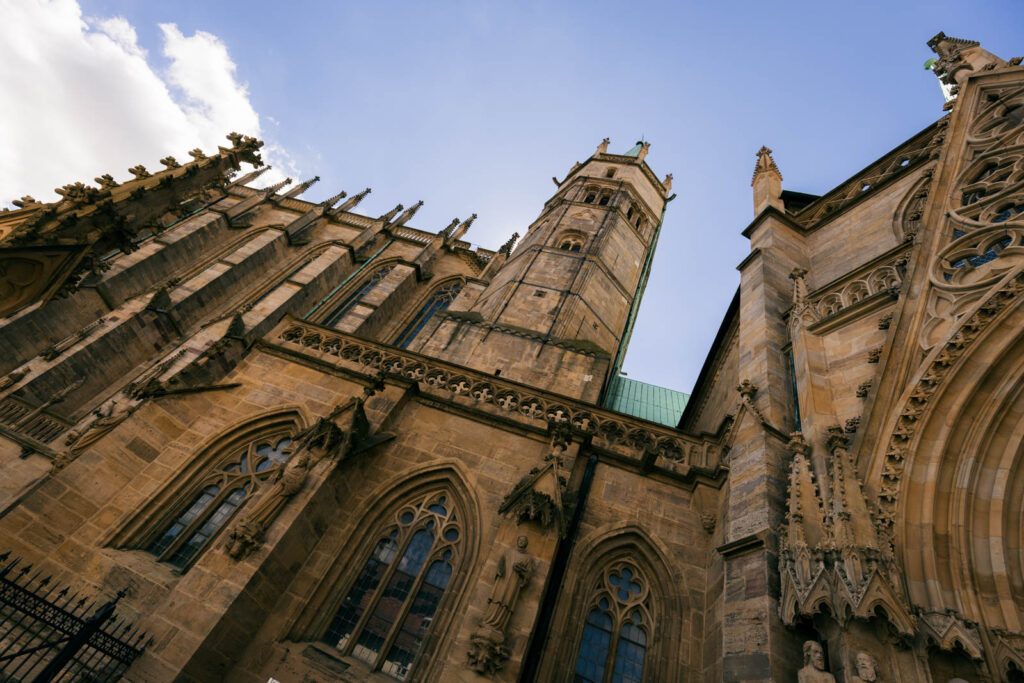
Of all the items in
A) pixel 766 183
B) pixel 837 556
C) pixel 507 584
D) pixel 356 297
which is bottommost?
pixel 507 584

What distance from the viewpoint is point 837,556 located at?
4051 mm

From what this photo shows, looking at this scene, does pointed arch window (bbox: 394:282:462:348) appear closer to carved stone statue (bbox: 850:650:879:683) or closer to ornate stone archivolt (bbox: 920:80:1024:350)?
ornate stone archivolt (bbox: 920:80:1024:350)

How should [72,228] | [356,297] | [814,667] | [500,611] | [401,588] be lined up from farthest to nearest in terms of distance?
[356,297] < [401,588] < [72,228] < [500,611] < [814,667]

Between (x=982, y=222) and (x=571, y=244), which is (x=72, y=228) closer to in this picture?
(x=982, y=222)

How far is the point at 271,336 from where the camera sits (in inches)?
404

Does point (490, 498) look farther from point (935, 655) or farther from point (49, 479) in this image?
point (49, 479)

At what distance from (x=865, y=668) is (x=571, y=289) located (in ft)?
37.6

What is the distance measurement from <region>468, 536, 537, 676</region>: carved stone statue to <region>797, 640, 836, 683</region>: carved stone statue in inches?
110

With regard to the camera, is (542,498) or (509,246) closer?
(542,498)

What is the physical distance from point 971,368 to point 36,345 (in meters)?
15.5

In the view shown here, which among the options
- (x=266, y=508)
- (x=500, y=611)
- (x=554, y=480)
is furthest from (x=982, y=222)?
(x=266, y=508)

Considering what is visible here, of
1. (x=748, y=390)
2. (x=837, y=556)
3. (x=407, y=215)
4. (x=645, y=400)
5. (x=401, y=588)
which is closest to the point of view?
(x=837, y=556)

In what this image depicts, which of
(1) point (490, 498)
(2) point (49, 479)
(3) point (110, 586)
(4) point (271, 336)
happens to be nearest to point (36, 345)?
(4) point (271, 336)

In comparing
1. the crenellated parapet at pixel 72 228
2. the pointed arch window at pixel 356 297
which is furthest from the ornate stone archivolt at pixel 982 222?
the pointed arch window at pixel 356 297
